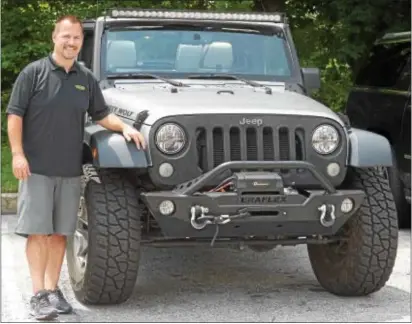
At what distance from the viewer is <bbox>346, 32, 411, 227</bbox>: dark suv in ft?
27.1

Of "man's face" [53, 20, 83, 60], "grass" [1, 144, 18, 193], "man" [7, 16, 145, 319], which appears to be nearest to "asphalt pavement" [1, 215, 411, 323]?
"man" [7, 16, 145, 319]

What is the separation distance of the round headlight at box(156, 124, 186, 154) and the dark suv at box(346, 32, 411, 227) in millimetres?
3437

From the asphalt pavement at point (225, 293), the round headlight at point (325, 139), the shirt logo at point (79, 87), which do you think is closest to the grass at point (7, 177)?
the asphalt pavement at point (225, 293)

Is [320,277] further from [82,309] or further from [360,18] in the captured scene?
[360,18]

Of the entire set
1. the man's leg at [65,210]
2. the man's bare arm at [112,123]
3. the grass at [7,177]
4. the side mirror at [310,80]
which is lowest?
the grass at [7,177]

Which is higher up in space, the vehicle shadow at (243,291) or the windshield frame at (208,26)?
the windshield frame at (208,26)

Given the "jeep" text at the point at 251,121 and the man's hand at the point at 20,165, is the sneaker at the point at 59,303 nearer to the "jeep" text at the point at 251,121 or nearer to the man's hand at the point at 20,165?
the man's hand at the point at 20,165

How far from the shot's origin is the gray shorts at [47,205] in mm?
5188

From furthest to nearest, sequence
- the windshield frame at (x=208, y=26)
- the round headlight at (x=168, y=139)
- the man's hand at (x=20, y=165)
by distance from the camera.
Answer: the windshield frame at (x=208, y=26), the round headlight at (x=168, y=139), the man's hand at (x=20, y=165)

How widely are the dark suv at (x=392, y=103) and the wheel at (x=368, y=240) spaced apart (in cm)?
254

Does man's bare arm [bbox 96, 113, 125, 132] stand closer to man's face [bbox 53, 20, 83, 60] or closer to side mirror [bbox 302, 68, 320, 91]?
man's face [bbox 53, 20, 83, 60]

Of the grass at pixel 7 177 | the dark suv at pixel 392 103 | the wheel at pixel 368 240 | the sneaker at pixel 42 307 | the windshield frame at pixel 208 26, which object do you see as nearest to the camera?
the sneaker at pixel 42 307

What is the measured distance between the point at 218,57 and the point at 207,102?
1188 millimetres

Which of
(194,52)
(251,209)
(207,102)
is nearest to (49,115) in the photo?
(207,102)
